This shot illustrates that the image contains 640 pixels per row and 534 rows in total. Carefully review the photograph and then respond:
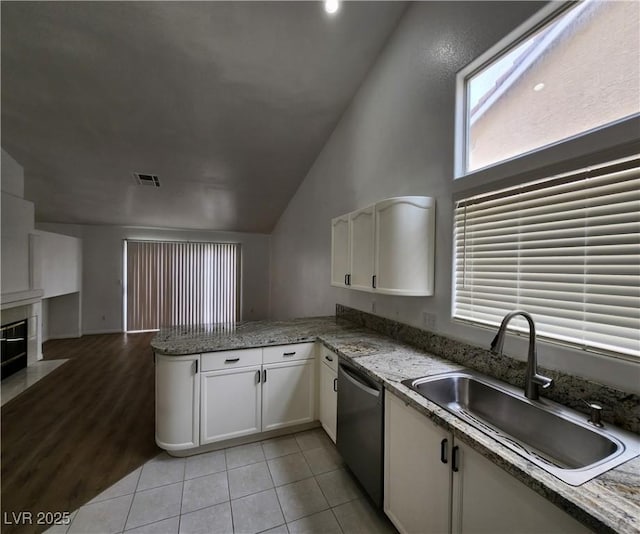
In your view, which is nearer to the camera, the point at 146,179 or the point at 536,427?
the point at 536,427

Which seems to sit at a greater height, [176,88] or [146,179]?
[176,88]

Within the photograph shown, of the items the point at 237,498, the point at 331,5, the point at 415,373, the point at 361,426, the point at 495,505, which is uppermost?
the point at 331,5

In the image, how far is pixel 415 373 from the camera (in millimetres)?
1704

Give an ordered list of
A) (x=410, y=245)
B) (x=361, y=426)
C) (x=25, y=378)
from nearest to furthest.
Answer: (x=361, y=426)
(x=410, y=245)
(x=25, y=378)

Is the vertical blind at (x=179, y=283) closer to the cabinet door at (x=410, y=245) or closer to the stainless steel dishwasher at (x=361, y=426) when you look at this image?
the stainless steel dishwasher at (x=361, y=426)

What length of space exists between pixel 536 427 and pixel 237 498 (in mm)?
1801

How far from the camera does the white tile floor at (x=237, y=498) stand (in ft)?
5.42

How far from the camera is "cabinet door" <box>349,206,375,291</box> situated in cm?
236

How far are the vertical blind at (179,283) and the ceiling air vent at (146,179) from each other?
2.16 metres

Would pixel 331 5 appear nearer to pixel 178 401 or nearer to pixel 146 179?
pixel 178 401

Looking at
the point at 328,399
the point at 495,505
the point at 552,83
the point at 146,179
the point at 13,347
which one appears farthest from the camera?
the point at 146,179

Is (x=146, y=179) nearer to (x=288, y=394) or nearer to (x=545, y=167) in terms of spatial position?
(x=288, y=394)

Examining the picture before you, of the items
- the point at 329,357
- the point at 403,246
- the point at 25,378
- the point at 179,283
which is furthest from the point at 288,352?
the point at 179,283

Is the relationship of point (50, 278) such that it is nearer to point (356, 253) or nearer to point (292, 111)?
point (292, 111)
